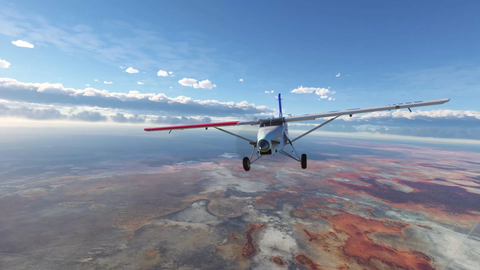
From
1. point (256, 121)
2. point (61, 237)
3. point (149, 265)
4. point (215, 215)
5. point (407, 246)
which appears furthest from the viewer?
point (215, 215)

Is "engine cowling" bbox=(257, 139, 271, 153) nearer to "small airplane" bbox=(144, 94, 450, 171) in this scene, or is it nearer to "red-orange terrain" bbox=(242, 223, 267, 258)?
"small airplane" bbox=(144, 94, 450, 171)

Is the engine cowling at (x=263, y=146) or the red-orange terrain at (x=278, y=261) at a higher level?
the engine cowling at (x=263, y=146)

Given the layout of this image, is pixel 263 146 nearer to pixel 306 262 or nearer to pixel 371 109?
pixel 371 109

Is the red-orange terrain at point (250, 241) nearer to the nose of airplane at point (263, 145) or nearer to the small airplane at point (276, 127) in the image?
the small airplane at point (276, 127)

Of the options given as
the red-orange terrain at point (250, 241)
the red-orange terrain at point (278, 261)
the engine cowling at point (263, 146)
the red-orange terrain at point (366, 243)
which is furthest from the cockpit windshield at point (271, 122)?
the red-orange terrain at point (366, 243)

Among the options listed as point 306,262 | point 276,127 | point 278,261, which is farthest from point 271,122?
point 306,262

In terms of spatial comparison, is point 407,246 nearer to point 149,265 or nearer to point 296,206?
point 296,206

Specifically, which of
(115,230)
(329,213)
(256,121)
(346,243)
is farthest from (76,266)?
(329,213)

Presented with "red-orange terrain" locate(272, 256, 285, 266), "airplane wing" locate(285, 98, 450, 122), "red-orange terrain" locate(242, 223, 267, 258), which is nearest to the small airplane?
"airplane wing" locate(285, 98, 450, 122)
